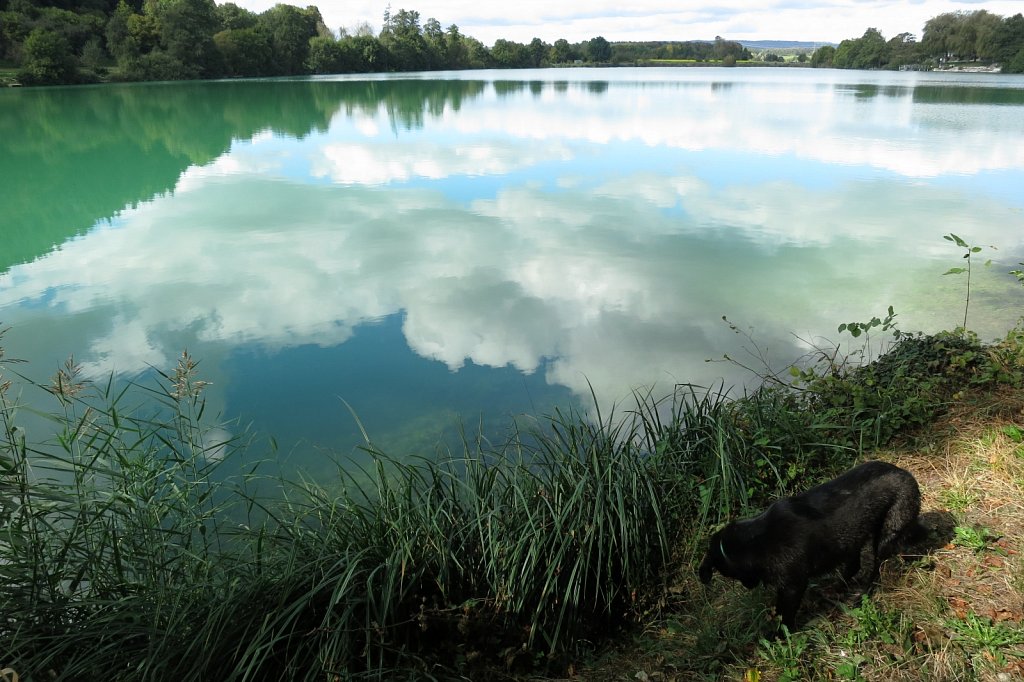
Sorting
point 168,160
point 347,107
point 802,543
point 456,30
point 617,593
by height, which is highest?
point 456,30

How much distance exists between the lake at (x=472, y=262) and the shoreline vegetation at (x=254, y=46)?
3370 centimetres

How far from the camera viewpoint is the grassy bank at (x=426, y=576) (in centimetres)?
190

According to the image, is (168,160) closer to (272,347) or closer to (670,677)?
(272,347)

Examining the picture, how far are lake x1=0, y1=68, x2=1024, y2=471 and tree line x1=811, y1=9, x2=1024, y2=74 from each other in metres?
54.2

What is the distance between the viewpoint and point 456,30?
91938 millimetres

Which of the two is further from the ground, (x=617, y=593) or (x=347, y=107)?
(x=347, y=107)

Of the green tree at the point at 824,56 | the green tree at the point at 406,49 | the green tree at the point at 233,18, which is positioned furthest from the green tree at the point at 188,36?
the green tree at the point at 824,56

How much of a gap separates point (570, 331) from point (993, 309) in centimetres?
370

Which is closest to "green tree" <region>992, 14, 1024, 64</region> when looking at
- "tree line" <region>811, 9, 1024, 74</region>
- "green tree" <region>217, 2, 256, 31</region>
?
"tree line" <region>811, 9, 1024, 74</region>

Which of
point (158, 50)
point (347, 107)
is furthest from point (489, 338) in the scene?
point (158, 50)

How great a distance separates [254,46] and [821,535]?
6063 cm

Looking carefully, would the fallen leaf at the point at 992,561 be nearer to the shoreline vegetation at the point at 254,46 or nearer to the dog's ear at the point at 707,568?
the dog's ear at the point at 707,568

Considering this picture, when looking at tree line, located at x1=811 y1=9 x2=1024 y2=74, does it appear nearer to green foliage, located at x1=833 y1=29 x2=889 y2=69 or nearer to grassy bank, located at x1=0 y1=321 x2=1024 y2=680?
green foliage, located at x1=833 y1=29 x2=889 y2=69

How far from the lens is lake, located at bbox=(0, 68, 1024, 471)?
15.7 feet
